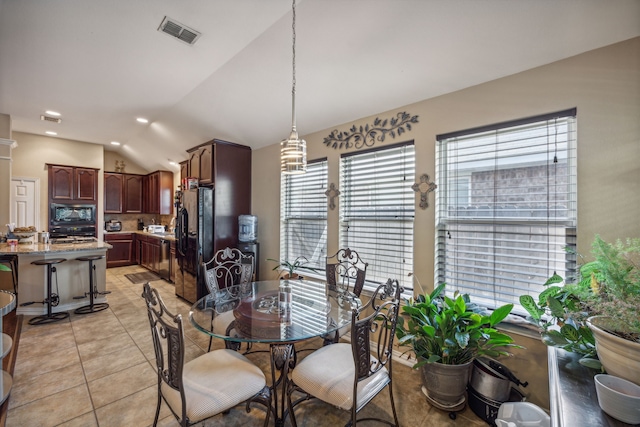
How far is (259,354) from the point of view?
2.65 m

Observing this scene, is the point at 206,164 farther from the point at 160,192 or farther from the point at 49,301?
the point at 160,192

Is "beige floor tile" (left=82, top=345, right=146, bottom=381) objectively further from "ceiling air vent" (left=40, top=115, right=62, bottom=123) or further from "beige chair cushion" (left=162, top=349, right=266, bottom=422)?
"ceiling air vent" (left=40, top=115, right=62, bottom=123)

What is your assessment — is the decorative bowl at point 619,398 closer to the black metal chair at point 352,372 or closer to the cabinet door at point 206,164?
the black metal chair at point 352,372

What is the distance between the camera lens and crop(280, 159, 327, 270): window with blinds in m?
3.44

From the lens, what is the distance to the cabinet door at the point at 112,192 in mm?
6516

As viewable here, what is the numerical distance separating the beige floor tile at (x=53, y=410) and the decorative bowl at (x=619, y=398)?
290cm

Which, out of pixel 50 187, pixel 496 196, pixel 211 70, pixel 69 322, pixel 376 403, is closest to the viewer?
pixel 376 403

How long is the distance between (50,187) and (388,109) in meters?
6.93

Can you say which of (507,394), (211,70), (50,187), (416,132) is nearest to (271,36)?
(211,70)

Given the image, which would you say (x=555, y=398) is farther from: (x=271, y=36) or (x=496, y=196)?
(x=271, y=36)

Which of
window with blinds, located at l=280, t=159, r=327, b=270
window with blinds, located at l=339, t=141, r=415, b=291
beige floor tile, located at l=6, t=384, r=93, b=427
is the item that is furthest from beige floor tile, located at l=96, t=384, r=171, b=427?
window with blinds, located at l=339, t=141, r=415, b=291

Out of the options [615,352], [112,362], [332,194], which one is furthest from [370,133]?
[112,362]

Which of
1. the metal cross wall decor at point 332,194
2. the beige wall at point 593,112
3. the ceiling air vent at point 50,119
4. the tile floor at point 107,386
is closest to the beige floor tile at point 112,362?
the tile floor at point 107,386

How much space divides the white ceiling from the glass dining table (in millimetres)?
2008
